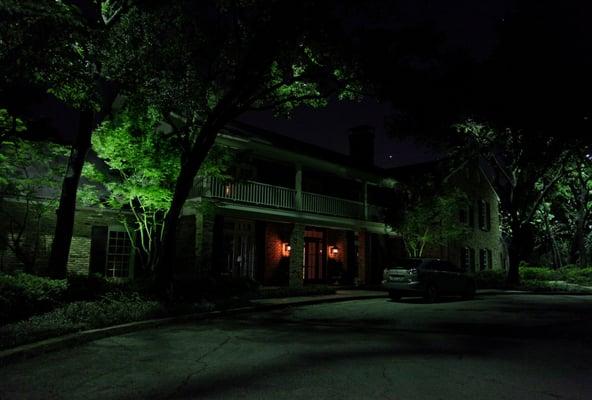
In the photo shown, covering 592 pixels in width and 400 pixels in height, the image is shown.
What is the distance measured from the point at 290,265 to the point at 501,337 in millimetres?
11526

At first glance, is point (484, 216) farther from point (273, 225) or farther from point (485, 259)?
point (273, 225)

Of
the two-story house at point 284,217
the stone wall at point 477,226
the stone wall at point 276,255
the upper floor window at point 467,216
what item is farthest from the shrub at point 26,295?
the upper floor window at point 467,216

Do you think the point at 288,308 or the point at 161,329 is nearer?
the point at 161,329

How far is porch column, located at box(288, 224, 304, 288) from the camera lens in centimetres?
1919

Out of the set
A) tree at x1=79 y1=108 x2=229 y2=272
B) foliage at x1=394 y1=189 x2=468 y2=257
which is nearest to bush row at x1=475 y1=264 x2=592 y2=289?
foliage at x1=394 y1=189 x2=468 y2=257

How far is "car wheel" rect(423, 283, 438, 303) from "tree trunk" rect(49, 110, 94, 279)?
430 inches

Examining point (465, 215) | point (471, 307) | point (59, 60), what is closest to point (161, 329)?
point (59, 60)

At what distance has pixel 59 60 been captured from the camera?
787 centimetres

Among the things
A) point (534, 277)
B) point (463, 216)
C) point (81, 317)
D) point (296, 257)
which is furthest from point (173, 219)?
point (534, 277)

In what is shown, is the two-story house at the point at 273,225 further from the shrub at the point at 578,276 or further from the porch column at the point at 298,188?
the shrub at the point at 578,276

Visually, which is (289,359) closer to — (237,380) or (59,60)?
(237,380)

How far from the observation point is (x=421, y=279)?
1526cm

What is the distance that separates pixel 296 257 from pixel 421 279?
589 cm

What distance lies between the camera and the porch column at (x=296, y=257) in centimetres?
1919
